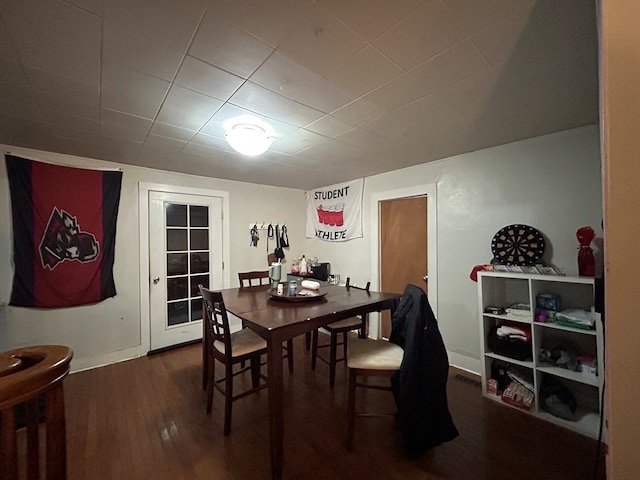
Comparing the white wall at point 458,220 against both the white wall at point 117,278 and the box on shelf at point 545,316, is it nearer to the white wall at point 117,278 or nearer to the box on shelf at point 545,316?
the white wall at point 117,278

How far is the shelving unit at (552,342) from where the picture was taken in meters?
1.85

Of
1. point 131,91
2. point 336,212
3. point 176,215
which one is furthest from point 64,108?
point 336,212

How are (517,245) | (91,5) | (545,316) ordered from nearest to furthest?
(91,5) < (545,316) < (517,245)

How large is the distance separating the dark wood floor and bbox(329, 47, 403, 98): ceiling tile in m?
2.27

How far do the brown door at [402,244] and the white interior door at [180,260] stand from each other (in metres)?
2.33

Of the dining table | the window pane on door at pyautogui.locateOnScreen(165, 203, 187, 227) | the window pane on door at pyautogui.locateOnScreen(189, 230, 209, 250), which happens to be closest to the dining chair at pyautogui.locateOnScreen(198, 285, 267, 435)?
the dining table

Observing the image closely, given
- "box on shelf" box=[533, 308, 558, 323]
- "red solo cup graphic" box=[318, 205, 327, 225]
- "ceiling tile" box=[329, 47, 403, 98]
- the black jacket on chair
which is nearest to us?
"ceiling tile" box=[329, 47, 403, 98]

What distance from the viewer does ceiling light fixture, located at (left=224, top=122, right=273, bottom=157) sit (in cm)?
196

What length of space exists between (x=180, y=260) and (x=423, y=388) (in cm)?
315

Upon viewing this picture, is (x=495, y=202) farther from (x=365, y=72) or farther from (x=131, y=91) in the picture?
(x=131, y=91)

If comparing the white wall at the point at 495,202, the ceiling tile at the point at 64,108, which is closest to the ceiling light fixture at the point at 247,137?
the ceiling tile at the point at 64,108

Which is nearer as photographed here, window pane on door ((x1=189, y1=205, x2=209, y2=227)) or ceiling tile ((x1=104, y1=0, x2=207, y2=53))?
ceiling tile ((x1=104, y1=0, x2=207, y2=53))

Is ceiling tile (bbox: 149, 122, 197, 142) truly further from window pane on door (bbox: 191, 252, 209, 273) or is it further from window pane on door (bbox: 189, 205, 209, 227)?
window pane on door (bbox: 191, 252, 209, 273)

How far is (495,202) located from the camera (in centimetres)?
251
